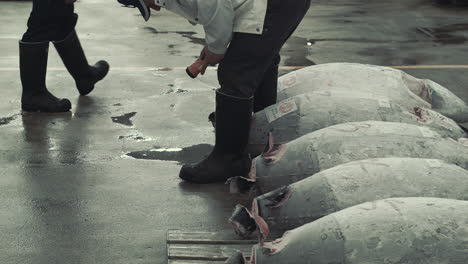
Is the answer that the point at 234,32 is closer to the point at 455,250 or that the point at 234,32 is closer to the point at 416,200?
the point at 416,200

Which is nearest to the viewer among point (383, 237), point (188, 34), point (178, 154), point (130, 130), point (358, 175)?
→ point (383, 237)

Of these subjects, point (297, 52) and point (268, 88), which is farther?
point (297, 52)

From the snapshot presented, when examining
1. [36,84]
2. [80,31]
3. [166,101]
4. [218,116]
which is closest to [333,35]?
[80,31]

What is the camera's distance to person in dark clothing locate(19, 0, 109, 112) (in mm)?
8320

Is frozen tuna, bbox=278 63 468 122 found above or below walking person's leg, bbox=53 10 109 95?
above

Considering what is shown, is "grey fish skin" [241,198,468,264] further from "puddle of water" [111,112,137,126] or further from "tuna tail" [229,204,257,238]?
"puddle of water" [111,112,137,126]

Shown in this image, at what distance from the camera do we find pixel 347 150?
573cm

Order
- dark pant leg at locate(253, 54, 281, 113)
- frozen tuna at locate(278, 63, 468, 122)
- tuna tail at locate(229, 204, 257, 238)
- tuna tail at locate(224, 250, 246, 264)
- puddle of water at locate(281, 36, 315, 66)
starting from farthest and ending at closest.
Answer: puddle of water at locate(281, 36, 315, 66), dark pant leg at locate(253, 54, 281, 113), frozen tuna at locate(278, 63, 468, 122), tuna tail at locate(229, 204, 257, 238), tuna tail at locate(224, 250, 246, 264)

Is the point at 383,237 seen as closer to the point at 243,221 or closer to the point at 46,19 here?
the point at 243,221

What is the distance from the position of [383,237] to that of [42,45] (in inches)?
197

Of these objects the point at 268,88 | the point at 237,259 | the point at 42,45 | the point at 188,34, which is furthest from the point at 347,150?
the point at 188,34

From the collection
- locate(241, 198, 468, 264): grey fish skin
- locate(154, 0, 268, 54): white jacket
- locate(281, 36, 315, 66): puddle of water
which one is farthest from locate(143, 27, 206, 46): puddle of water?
locate(241, 198, 468, 264): grey fish skin

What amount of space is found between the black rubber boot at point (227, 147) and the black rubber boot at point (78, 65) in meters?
2.59

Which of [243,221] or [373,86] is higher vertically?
[243,221]
